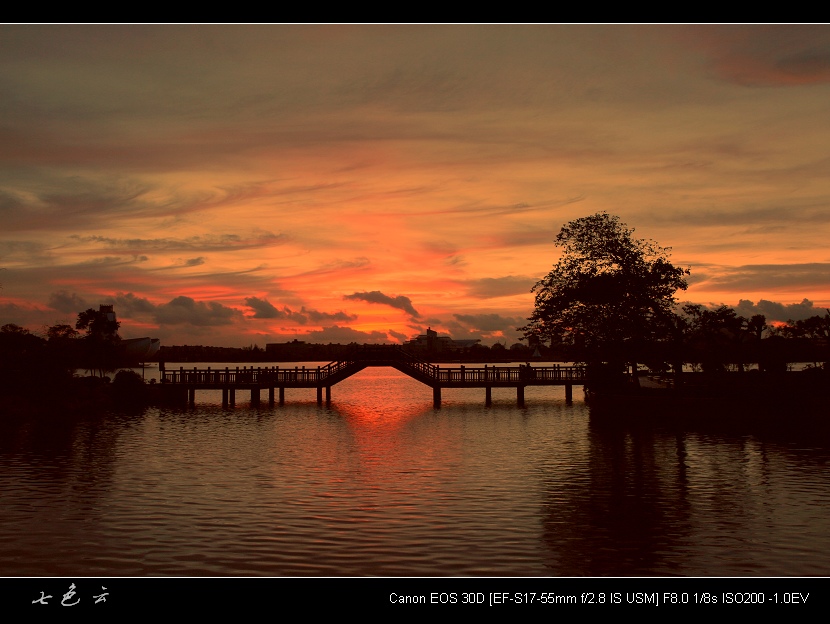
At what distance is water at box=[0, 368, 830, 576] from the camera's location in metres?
15.7

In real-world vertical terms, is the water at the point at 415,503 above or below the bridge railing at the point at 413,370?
below

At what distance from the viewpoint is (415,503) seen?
71.2 feet

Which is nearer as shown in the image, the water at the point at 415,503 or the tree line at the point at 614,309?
the water at the point at 415,503

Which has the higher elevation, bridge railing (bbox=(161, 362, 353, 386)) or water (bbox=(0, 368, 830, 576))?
bridge railing (bbox=(161, 362, 353, 386))

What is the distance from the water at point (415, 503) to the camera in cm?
1574

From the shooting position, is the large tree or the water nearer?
the water

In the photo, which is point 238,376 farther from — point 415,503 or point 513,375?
point 415,503
